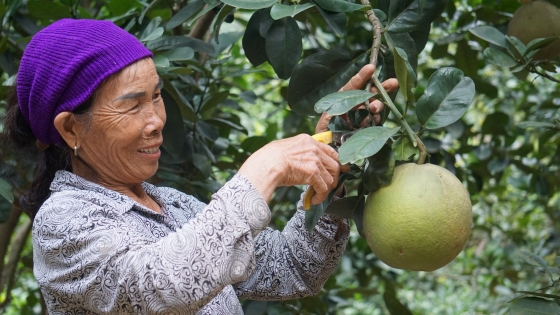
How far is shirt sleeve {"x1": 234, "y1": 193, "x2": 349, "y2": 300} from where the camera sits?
1.58m

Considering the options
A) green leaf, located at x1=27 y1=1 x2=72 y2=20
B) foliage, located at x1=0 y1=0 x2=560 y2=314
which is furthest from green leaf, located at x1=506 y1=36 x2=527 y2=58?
green leaf, located at x1=27 y1=1 x2=72 y2=20

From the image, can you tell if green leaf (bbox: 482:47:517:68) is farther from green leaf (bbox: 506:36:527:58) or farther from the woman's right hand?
the woman's right hand

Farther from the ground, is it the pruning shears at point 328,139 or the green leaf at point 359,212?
the pruning shears at point 328,139

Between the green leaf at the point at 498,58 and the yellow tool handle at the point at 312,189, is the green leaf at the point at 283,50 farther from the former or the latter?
the green leaf at the point at 498,58

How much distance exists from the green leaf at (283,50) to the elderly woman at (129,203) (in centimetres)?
20

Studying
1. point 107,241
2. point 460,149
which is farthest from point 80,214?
point 460,149

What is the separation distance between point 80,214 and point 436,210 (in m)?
0.61

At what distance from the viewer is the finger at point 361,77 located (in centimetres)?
134

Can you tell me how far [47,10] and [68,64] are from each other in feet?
2.23

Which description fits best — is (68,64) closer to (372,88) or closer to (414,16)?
(372,88)

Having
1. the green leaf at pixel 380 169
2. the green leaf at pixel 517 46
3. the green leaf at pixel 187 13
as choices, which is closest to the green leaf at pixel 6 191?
the green leaf at pixel 187 13

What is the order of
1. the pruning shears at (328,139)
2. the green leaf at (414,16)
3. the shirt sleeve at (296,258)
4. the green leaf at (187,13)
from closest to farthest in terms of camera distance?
the pruning shears at (328,139)
the green leaf at (414,16)
the shirt sleeve at (296,258)
the green leaf at (187,13)

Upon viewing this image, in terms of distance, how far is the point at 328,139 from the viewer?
4.46 feet

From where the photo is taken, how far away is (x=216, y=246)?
3.81 feet
